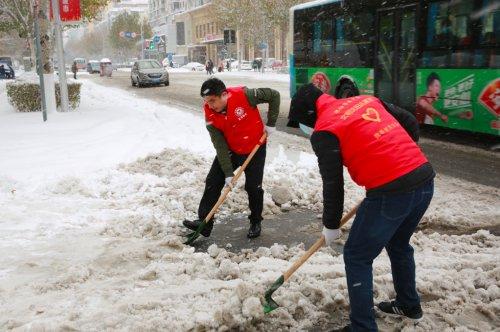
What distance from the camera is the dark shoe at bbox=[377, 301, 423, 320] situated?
317cm

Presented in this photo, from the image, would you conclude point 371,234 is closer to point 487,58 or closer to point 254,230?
point 254,230

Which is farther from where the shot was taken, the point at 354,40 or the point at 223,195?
the point at 354,40

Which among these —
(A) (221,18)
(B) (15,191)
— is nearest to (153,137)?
(B) (15,191)

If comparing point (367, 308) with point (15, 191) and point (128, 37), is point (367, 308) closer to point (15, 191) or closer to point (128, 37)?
point (15, 191)

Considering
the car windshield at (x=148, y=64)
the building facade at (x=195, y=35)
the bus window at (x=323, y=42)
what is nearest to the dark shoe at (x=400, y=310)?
the bus window at (x=323, y=42)

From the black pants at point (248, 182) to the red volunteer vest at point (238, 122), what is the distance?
0.13m

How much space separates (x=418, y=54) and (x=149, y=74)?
1928 centimetres

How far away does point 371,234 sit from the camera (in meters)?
2.63

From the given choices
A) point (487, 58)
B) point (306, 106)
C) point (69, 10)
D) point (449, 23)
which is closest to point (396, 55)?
point (449, 23)

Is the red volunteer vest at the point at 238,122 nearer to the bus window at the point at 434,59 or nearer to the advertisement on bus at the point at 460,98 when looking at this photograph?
the advertisement on bus at the point at 460,98

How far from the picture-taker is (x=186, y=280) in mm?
3908

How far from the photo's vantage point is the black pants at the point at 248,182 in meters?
4.83

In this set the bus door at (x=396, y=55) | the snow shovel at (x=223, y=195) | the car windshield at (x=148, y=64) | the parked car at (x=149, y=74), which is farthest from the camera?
the car windshield at (x=148, y=64)

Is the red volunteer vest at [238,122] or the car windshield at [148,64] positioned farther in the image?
the car windshield at [148,64]
